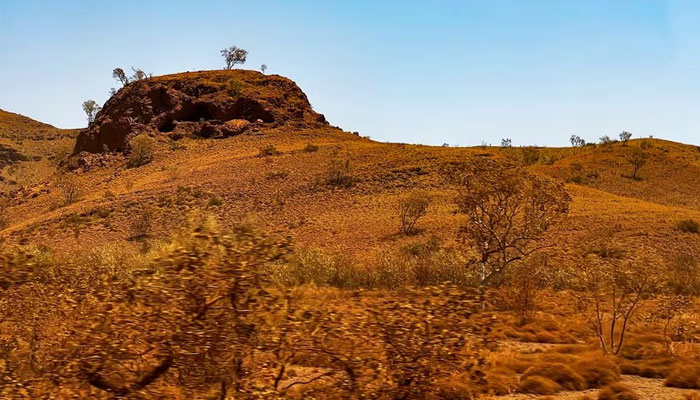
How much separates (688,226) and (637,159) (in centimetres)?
2317

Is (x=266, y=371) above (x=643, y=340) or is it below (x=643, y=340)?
above

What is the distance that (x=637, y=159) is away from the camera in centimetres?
5522

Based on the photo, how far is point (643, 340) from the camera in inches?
696

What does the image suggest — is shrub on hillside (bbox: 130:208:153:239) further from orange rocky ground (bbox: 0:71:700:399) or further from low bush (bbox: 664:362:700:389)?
low bush (bbox: 664:362:700:389)

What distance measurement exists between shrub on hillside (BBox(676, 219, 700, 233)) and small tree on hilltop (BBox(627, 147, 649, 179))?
20.1 m

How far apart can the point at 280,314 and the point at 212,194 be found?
40469 mm

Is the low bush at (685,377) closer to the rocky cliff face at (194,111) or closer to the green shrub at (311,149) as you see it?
the green shrub at (311,149)

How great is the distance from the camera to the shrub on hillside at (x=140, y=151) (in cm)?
6084

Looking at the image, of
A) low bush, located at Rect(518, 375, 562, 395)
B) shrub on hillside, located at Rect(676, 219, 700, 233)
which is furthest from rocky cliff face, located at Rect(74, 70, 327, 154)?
low bush, located at Rect(518, 375, 562, 395)

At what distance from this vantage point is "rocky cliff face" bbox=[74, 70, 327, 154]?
6744 centimetres

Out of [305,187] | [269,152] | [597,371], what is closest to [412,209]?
[305,187]

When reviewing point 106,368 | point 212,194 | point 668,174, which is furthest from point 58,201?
point 668,174

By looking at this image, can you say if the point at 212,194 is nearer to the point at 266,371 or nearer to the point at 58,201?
the point at 58,201

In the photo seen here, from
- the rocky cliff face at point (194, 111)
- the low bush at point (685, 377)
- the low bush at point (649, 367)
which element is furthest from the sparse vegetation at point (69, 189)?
the low bush at point (685, 377)
